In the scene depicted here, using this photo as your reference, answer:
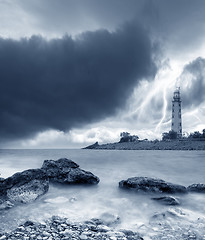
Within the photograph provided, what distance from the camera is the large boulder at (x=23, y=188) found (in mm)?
8062

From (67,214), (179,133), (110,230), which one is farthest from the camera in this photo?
(179,133)

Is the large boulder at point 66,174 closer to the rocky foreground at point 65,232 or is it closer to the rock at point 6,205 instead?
the rock at point 6,205

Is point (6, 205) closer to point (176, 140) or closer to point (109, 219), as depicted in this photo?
point (109, 219)

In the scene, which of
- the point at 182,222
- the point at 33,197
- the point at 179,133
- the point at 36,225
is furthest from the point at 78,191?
the point at 179,133

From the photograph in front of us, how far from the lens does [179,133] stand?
10956 cm

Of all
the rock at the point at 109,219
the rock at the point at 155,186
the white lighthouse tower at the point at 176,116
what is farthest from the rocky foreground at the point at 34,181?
the white lighthouse tower at the point at 176,116

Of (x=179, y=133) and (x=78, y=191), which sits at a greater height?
(x=179, y=133)

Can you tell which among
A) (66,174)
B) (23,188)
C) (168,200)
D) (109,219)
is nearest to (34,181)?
(23,188)

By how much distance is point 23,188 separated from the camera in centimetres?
866

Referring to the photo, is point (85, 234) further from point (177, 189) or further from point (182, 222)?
point (177, 189)

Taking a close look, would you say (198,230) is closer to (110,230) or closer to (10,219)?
(110,230)

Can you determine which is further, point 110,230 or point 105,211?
point 105,211

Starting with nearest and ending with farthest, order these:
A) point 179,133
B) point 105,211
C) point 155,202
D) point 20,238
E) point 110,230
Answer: point 20,238
point 110,230
point 105,211
point 155,202
point 179,133

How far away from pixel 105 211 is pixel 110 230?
228cm
